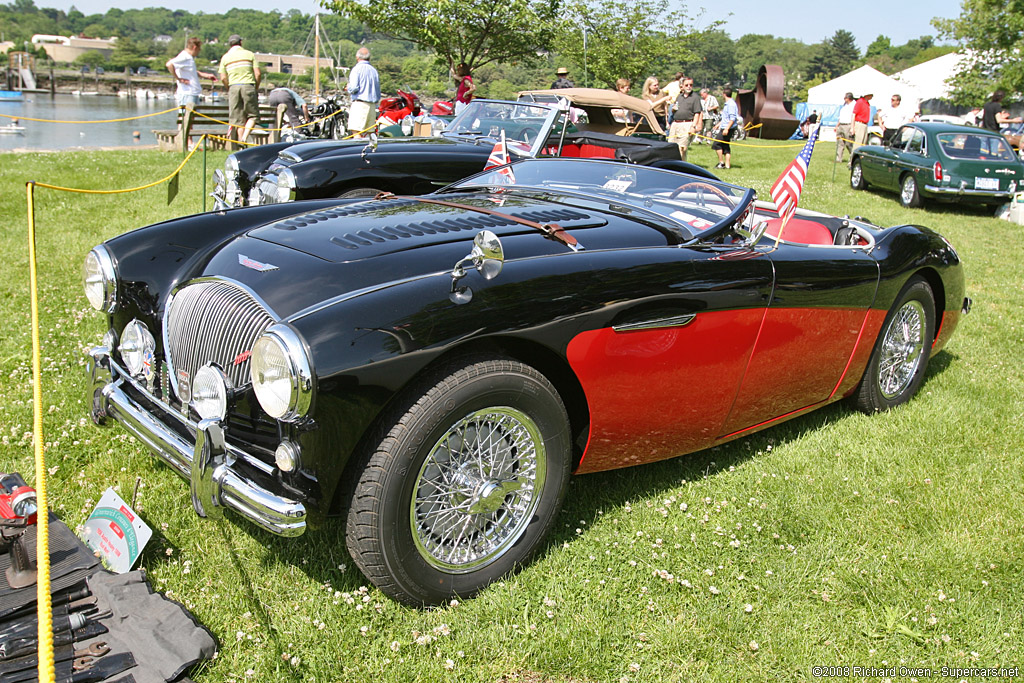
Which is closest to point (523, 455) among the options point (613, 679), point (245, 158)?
point (613, 679)

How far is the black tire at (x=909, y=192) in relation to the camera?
1319 centimetres

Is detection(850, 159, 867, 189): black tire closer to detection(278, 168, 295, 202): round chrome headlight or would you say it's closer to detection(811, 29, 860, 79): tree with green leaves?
detection(278, 168, 295, 202): round chrome headlight

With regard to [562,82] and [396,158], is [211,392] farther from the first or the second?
[562,82]

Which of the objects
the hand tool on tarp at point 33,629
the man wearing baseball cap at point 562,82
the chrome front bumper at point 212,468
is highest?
the man wearing baseball cap at point 562,82

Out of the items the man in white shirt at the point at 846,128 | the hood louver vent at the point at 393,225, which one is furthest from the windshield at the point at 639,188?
the man in white shirt at the point at 846,128

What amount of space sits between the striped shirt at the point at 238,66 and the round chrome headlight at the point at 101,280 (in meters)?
11.4

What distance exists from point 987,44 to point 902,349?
36.1 m

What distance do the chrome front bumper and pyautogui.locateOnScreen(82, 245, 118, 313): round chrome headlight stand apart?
0.58m

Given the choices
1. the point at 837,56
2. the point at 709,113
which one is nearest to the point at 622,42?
the point at 709,113

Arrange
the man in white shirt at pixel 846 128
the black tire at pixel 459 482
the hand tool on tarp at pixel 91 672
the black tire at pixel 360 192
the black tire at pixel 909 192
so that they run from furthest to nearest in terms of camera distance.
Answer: the man in white shirt at pixel 846 128, the black tire at pixel 909 192, the black tire at pixel 360 192, the black tire at pixel 459 482, the hand tool on tarp at pixel 91 672

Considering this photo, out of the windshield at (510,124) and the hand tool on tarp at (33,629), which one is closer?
the hand tool on tarp at (33,629)

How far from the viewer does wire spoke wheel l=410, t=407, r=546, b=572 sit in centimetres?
260

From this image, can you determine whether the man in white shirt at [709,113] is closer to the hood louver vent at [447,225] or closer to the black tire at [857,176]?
the black tire at [857,176]

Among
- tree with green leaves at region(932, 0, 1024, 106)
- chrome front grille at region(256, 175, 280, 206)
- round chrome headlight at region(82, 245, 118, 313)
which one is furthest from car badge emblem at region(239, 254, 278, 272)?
tree with green leaves at region(932, 0, 1024, 106)
